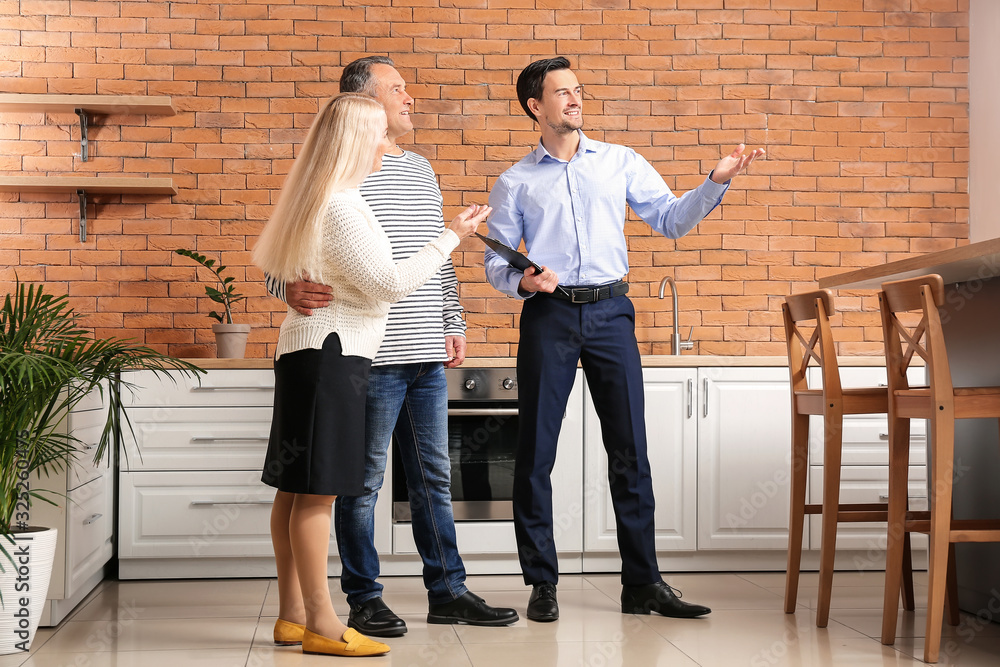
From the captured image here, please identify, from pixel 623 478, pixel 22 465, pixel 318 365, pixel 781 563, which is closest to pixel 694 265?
pixel 781 563

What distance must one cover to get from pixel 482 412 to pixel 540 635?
3.62 ft

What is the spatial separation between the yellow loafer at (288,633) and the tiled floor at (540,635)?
1.5 inches

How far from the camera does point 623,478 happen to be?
2826mm

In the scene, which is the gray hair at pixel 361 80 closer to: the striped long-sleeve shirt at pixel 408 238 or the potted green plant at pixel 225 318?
the striped long-sleeve shirt at pixel 408 238

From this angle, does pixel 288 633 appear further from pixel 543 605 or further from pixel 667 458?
pixel 667 458

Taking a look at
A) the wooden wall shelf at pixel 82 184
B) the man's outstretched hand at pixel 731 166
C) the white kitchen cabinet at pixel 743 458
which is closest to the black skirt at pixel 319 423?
the man's outstretched hand at pixel 731 166

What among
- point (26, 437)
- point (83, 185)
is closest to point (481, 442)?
point (26, 437)

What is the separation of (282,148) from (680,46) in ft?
6.08

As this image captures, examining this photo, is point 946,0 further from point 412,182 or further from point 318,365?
point 318,365

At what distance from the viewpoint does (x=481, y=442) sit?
3594 millimetres

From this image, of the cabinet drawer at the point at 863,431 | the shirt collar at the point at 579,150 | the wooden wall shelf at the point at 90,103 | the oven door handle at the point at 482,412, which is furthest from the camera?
the wooden wall shelf at the point at 90,103

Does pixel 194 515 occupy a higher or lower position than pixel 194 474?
lower

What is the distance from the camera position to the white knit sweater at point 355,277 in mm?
2182

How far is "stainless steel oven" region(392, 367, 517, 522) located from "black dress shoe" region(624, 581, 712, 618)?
80 centimetres
